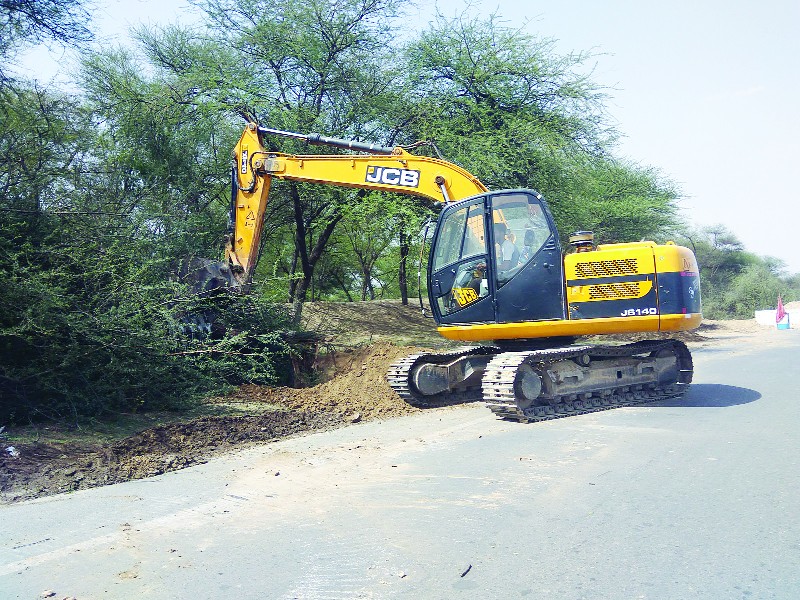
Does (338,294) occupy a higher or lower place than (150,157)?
lower

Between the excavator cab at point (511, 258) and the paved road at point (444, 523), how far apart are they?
211 centimetres

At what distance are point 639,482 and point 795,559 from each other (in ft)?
5.37

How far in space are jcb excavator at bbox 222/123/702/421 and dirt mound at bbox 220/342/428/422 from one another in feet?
1.44

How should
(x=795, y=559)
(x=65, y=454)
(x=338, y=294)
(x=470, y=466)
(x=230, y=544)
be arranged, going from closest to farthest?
(x=795, y=559) → (x=230, y=544) → (x=470, y=466) → (x=65, y=454) → (x=338, y=294)

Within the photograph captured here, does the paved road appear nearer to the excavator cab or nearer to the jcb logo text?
the excavator cab

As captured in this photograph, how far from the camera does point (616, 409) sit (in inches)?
372

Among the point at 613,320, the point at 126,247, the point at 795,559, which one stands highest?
the point at 126,247

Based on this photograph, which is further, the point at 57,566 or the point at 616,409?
the point at 616,409

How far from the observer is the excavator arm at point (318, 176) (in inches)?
423

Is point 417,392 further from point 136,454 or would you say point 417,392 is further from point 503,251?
point 136,454

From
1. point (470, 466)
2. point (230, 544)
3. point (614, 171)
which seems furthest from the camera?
point (614, 171)

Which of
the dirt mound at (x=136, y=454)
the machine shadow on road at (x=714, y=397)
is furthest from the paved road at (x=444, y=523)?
the machine shadow on road at (x=714, y=397)

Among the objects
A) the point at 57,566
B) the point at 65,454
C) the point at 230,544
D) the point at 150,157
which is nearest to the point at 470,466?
the point at 230,544

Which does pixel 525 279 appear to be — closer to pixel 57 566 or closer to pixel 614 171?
pixel 57 566
